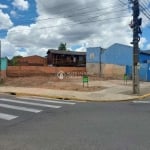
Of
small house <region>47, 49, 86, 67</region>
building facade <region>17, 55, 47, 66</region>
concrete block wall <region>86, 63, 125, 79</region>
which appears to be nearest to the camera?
concrete block wall <region>86, 63, 125, 79</region>

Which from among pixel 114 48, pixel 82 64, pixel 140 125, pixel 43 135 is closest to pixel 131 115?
pixel 140 125

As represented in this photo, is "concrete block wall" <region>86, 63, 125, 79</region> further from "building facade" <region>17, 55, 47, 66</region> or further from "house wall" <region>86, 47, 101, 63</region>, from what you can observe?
"building facade" <region>17, 55, 47, 66</region>

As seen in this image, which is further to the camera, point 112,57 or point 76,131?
point 112,57

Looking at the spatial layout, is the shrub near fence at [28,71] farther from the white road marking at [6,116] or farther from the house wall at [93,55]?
the white road marking at [6,116]

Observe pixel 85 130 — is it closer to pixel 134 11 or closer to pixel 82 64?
pixel 134 11

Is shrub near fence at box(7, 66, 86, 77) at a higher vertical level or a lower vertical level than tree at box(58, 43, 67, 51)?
lower

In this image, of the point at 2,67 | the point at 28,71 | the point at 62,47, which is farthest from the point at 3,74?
the point at 62,47

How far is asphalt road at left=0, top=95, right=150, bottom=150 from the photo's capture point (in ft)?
25.2

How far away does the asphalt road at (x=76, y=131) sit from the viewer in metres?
7.67

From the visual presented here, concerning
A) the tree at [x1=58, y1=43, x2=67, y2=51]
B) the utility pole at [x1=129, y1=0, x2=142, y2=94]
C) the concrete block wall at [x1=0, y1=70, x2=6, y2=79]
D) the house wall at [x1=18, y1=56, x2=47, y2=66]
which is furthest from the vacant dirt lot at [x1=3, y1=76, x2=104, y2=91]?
the tree at [x1=58, y1=43, x2=67, y2=51]

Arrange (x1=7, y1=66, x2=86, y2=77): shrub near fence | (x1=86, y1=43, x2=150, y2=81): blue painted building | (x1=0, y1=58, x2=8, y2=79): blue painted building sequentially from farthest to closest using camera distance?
(x1=86, y1=43, x2=150, y2=81): blue painted building
(x1=7, y1=66, x2=86, y2=77): shrub near fence
(x1=0, y1=58, x2=8, y2=79): blue painted building

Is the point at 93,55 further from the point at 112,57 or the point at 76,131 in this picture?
the point at 76,131

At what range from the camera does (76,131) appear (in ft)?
30.3

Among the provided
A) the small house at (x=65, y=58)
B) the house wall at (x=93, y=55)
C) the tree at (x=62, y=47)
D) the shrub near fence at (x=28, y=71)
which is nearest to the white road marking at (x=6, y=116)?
the shrub near fence at (x=28, y=71)
